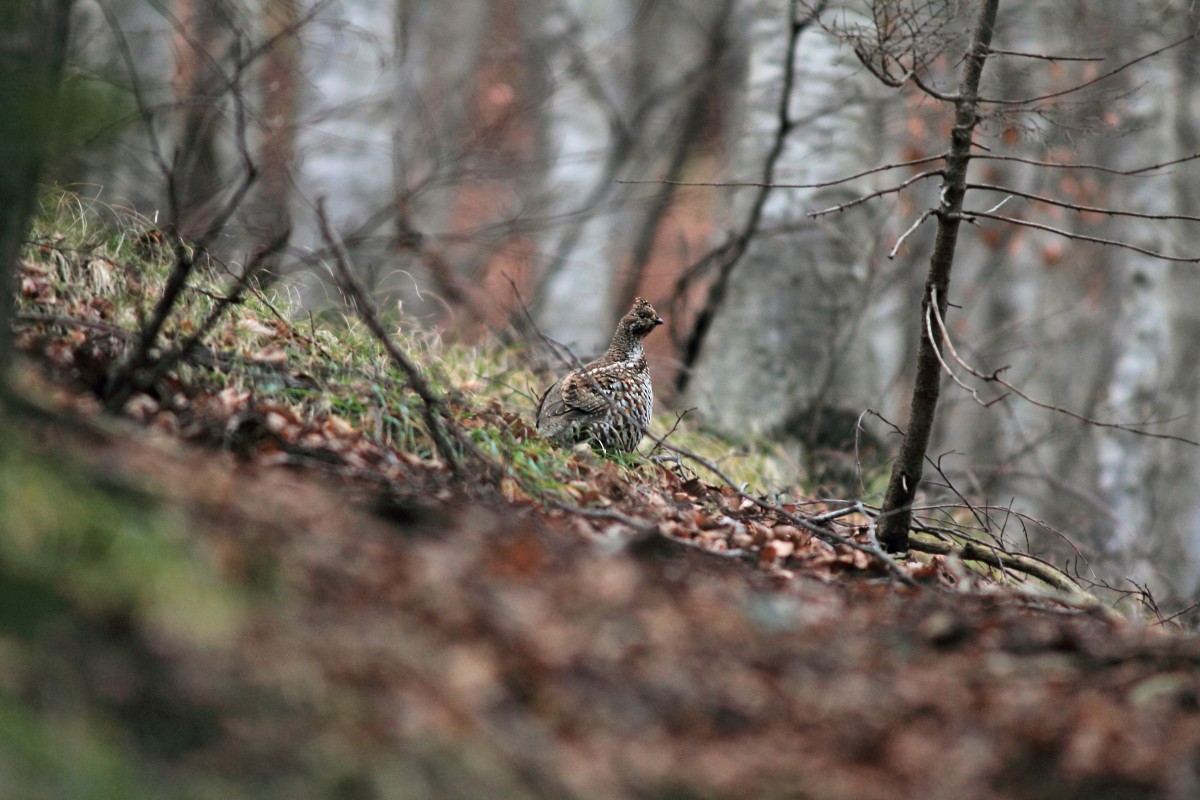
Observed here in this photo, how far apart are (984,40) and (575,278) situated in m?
8.38

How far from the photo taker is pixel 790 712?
2.73 metres

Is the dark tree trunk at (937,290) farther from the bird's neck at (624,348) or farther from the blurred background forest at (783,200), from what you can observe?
the bird's neck at (624,348)

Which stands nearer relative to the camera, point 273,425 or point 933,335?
point 273,425

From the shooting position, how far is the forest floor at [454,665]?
88.4 inches

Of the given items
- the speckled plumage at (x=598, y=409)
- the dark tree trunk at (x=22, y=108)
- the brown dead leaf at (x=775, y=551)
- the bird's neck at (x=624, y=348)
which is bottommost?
the brown dead leaf at (x=775, y=551)

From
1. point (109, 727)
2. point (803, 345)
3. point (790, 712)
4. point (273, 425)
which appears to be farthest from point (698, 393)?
point (109, 727)

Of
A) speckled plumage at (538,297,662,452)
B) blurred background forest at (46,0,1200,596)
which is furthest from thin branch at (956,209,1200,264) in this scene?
speckled plumage at (538,297,662,452)

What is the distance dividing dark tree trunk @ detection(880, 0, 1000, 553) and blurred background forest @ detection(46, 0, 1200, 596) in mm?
222

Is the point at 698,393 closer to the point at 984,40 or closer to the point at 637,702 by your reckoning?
the point at 984,40

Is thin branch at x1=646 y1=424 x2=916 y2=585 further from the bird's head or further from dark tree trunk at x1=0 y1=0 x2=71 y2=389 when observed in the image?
dark tree trunk at x1=0 y1=0 x2=71 y2=389

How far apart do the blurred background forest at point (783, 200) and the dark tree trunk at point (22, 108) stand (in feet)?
1.25

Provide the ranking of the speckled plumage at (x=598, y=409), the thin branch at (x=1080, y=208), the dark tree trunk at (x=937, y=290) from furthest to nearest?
the speckled plumage at (x=598, y=409) < the dark tree trunk at (x=937, y=290) < the thin branch at (x=1080, y=208)

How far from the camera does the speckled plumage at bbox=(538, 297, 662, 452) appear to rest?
18.0 feet

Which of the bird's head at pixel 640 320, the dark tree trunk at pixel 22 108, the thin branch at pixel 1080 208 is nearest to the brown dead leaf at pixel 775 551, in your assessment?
the thin branch at pixel 1080 208
